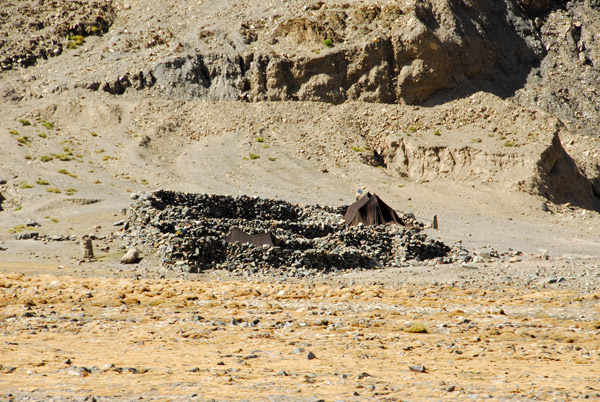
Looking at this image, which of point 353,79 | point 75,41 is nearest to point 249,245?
point 353,79

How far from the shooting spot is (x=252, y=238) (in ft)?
67.3

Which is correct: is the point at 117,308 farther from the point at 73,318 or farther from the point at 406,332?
the point at 406,332

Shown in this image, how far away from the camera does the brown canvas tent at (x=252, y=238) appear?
20.3 m

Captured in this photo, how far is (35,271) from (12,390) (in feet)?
45.8

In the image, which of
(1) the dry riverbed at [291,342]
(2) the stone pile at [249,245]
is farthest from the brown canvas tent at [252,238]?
(1) the dry riverbed at [291,342]

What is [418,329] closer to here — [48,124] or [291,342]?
[291,342]

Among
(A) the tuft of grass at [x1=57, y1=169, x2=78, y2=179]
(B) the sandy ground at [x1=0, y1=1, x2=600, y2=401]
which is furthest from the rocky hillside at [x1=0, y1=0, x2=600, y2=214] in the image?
(A) the tuft of grass at [x1=57, y1=169, x2=78, y2=179]

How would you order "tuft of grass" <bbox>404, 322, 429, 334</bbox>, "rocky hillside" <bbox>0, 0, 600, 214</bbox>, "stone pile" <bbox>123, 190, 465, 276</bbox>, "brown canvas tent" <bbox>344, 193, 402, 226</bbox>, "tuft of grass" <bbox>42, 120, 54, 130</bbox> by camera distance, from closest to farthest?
"tuft of grass" <bbox>404, 322, 429, 334</bbox>, "stone pile" <bbox>123, 190, 465, 276</bbox>, "brown canvas tent" <bbox>344, 193, 402, 226</bbox>, "rocky hillside" <bbox>0, 0, 600, 214</bbox>, "tuft of grass" <bbox>42, 120, 54, 130</bbox>

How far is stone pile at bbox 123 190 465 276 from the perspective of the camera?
64.7 ft

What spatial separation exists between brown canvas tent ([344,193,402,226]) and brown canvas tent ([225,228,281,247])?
26.1 feet

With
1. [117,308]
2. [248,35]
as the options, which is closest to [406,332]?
[117,308]

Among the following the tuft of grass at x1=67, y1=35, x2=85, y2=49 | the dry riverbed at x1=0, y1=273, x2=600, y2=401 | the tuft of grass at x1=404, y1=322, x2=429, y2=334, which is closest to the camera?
the dry riverbed at x1=0, y1=273, x2=600, y2=401

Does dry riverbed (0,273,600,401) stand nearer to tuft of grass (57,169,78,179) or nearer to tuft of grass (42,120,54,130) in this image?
tuft of grass (57,169,78,179)

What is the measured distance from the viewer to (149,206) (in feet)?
79.8
